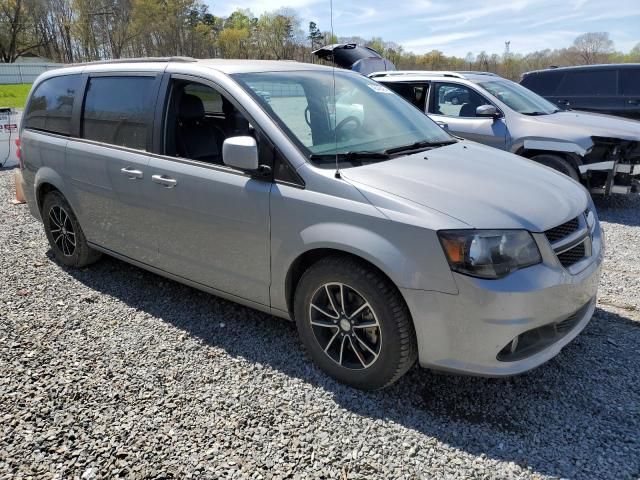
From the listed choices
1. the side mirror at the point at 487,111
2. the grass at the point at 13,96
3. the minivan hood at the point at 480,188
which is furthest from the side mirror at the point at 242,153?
the grass at the point at 13,96

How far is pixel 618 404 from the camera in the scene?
269 cm

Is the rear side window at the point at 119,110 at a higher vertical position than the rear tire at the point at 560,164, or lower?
higher

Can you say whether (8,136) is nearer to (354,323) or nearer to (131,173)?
(131,173)

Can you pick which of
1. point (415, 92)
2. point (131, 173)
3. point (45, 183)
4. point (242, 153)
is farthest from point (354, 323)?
point (415, 92)

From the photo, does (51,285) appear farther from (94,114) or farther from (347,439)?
(347,439)

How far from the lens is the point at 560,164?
6.50 m

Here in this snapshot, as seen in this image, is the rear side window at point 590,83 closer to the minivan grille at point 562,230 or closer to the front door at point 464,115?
the front door at point 464,115

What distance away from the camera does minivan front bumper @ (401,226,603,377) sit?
2.34 meters

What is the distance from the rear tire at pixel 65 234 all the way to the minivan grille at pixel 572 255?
3.84 meters

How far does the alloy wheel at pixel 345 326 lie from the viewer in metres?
2.71

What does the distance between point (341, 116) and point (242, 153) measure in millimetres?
846

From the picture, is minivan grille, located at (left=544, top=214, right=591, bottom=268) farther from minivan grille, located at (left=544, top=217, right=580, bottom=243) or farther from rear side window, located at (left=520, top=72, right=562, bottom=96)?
rear side window, located at (left=520, top=72, right=562, bottom=96)

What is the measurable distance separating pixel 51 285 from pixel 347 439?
324 centimetres

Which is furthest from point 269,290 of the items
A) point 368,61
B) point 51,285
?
point 368,61
